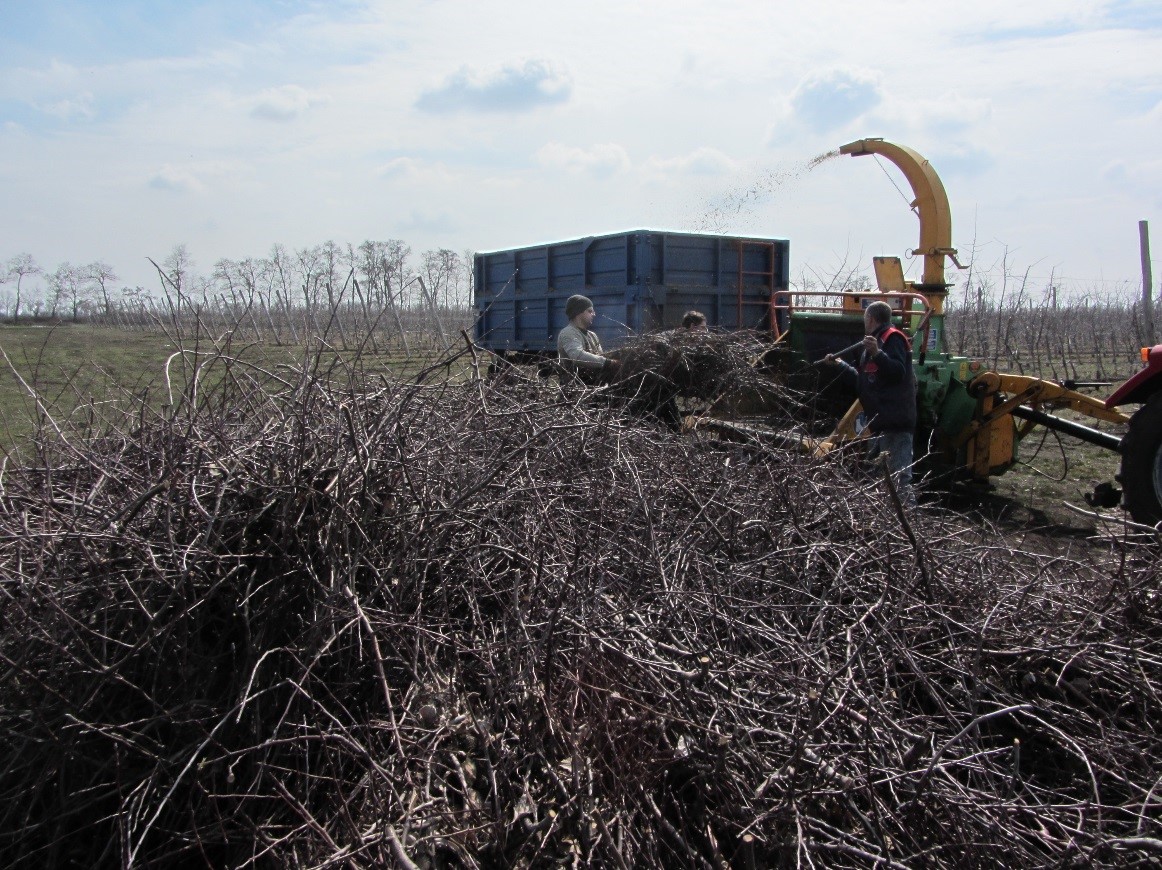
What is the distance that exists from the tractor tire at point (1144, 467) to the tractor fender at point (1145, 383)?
16cm

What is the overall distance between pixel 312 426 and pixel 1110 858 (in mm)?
2627

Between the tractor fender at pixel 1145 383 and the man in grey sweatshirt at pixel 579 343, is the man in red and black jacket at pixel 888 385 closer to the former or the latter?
the tractor fender at pixel 1145 383

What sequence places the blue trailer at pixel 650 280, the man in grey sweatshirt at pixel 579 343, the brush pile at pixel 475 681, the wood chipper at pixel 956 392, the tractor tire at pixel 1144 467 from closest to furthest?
the brush pile at pixel 475 681, the tractor tire at pixel 1144 467, the wood chipper at pixel 956 392, the man in grey sweatshirt at pixel 579 343, the blue trailer at pixel 650 280

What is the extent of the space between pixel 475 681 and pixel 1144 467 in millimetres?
4763

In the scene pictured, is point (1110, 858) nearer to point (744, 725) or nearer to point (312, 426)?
point (744, 725)

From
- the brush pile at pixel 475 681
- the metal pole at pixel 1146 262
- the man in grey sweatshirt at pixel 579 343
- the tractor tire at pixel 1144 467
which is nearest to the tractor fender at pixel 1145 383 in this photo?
the tractor tire at pixel 1144 467

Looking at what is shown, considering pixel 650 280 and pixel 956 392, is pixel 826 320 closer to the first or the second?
pixel 956 392

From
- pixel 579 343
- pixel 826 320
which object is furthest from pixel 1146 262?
pixel 579 343

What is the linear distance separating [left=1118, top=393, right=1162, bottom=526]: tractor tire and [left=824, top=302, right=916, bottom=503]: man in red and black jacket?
130 centimetres

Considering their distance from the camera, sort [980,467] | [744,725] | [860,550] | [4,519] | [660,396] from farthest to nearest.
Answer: [980,467] < [660,396] < [860,550] < [4,519] < [744,725]

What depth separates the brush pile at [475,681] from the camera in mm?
2176

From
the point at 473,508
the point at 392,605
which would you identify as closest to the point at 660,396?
the point at 473,508

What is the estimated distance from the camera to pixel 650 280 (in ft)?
28.1

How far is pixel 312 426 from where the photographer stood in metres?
2.87
